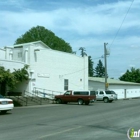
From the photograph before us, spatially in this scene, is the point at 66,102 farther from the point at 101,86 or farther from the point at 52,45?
the point at 52,45

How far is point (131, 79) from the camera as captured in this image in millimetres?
93438

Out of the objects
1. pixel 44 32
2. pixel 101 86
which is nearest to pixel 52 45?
pixel 44 32

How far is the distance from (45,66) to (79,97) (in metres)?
7.17

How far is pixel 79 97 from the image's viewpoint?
3438 cm

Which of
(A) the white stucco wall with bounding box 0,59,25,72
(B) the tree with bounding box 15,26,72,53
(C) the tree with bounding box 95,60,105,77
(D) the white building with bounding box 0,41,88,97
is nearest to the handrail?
(D) the white building with bounding box 0,41,88,97

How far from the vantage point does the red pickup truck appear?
3391 centimetres

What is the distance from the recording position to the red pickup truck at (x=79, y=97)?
111 feet

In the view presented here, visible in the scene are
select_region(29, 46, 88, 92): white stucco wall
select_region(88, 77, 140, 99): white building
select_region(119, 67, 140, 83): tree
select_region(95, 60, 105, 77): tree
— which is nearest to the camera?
select_region(29, 46, 88, 92): white stucco wall

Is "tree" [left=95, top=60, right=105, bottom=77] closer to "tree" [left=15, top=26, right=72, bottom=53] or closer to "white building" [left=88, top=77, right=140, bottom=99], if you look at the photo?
"tree" [left=15, top=26, right=72, bottom=53]

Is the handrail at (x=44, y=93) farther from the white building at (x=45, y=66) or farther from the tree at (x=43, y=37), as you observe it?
the tree at (x=43, y=37)

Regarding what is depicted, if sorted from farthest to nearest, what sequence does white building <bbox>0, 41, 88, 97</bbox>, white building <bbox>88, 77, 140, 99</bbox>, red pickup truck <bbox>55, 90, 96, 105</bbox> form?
1. white building <bbox>88, 77, 140, 99</bbox>
2. white building <bbox>0, 41, 88, 97</bbox>
3. red pickup truck <bbox>55, 90, 96, 105</bbox>

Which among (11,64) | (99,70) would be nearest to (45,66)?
(11,64)

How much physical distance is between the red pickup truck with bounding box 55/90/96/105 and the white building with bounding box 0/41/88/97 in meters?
3.75

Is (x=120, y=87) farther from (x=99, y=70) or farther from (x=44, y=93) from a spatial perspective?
(x=99, y=70)
